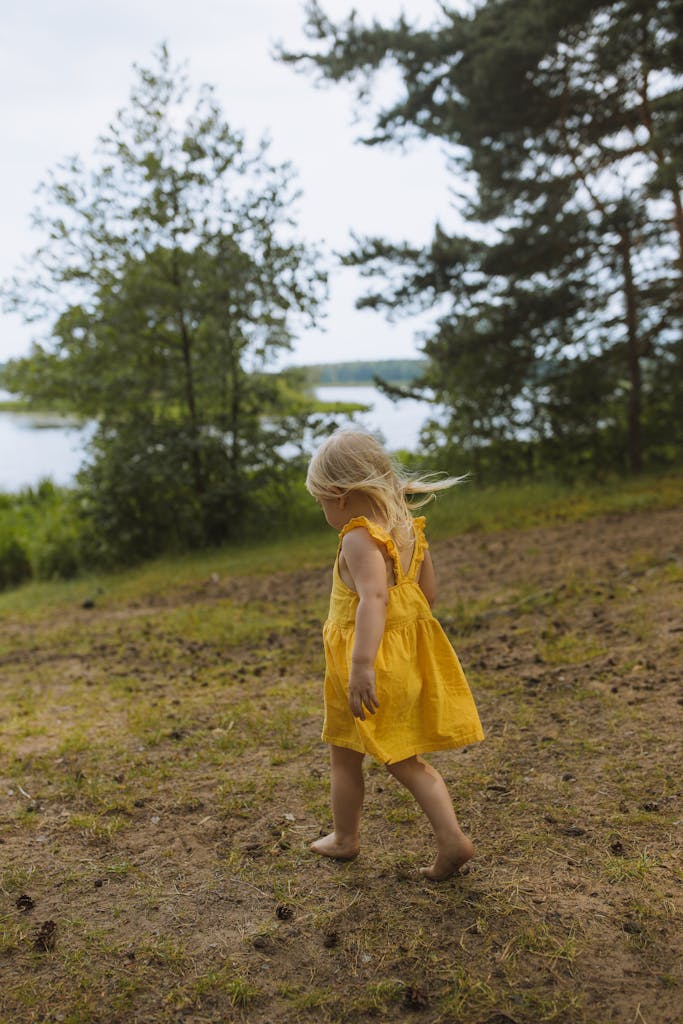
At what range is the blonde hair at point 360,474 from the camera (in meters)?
2.71

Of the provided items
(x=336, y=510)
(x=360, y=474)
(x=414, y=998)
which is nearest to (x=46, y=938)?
(x=414, y=998)

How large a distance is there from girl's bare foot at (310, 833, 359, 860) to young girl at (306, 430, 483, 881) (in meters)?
0.10

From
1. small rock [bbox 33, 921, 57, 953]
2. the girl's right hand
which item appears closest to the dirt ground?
small rock [bbox 33, 921, 57, 953]

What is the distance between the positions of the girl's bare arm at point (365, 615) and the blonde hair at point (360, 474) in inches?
5.2

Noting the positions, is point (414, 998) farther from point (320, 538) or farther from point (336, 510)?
point (320, 538)

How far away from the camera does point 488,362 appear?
37.4 feet

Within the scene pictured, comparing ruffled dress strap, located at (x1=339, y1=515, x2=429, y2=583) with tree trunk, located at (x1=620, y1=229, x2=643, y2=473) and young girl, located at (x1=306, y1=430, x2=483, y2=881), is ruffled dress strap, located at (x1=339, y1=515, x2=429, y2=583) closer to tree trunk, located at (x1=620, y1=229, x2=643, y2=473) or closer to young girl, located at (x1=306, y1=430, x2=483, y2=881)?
young girl, located at (x1=306, y1=430, x2=483, y2=881)

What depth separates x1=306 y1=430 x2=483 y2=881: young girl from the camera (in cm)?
263

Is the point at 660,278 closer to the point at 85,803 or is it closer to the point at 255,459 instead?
the point at 255,459

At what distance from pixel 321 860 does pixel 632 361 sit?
978 centimetres

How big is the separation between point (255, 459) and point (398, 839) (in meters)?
8.08

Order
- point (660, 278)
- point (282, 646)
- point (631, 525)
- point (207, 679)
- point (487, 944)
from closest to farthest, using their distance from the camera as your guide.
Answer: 1. point (487, 944)
2. point (207, 679)
3. point (282, 646)
4. point (631, 525)
5. point (660, 278)

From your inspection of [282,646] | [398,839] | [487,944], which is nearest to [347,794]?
[398,839]

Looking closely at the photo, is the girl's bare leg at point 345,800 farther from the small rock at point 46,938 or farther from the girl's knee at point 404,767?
the small rock at point 46,938
